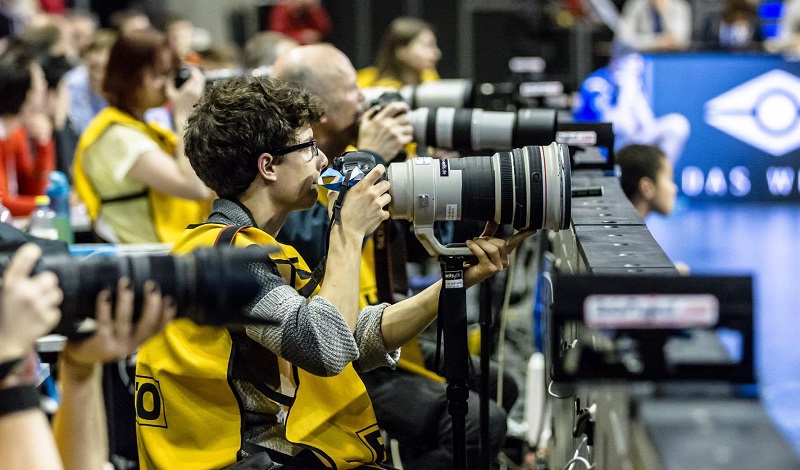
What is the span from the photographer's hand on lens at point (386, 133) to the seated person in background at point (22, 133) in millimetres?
1553

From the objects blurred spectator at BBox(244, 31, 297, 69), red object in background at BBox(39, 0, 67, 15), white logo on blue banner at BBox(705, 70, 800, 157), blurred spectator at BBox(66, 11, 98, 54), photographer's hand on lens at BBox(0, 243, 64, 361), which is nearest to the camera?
photographer's hand on lens at BBox(0, 243, 64, 361)

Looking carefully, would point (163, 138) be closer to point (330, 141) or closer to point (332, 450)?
point (330, 141)

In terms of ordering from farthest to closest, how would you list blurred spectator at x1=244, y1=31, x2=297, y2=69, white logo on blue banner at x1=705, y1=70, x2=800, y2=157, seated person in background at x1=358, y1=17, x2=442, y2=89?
white logo on blue banner at x1=705, y1=70, x2=800, y2=157 → blurred spectator at x1=244, y1=31, x2=297, y2=69 → seated person in background at x1=358, y1=17, x2=442, y2=89

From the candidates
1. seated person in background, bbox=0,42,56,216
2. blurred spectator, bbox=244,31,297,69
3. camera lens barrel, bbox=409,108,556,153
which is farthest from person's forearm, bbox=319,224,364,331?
blurred spectator, bbox=244,31,297,69

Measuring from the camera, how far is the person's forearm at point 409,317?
2301 millimetres

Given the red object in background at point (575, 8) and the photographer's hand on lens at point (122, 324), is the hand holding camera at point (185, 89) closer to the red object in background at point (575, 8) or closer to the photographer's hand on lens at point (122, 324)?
the photographer's hand on lens at point (122, 324)

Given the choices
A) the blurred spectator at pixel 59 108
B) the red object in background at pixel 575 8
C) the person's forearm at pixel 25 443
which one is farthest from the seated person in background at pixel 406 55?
the red object in background at pixel 575 8

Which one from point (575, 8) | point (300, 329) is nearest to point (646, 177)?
point (300, 329)

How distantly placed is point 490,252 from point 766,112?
6742mm

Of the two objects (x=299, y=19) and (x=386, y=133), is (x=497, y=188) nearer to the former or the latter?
(x=386, y=133)

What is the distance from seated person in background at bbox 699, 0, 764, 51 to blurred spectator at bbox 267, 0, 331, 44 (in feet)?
12.0

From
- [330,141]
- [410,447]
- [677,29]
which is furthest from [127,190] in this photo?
[677,29]

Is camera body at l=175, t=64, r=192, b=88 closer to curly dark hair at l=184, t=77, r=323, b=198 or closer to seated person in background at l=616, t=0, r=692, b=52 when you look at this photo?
curly dark hair at l=184, t=77, r=323, b=198

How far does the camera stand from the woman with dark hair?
371 centimetres
